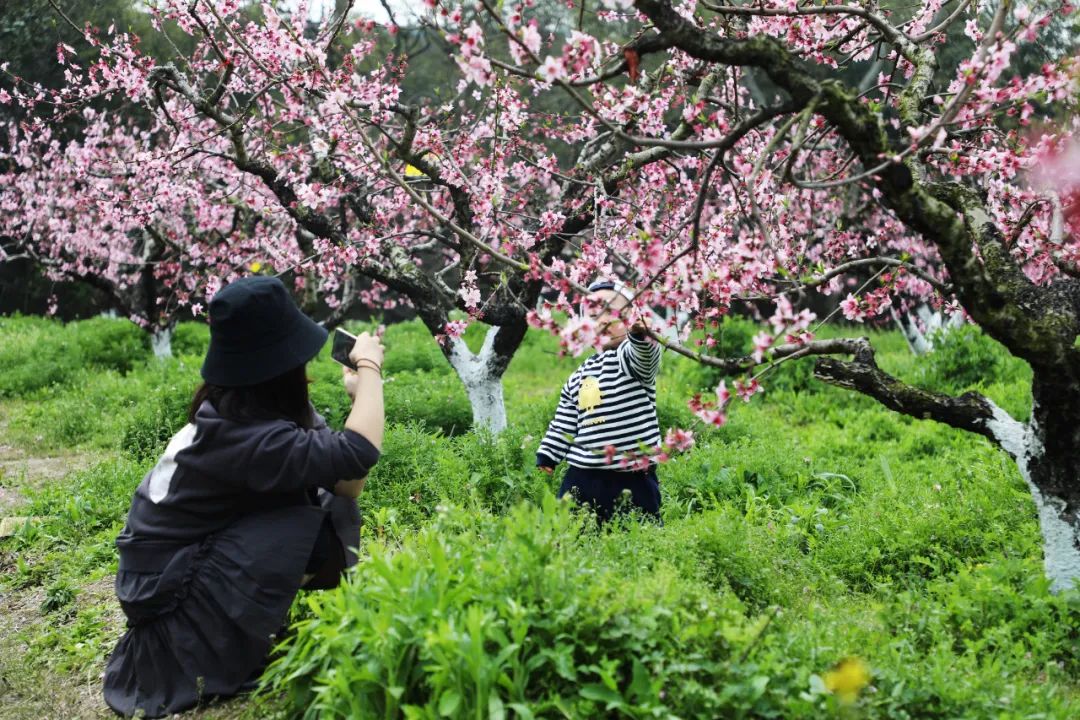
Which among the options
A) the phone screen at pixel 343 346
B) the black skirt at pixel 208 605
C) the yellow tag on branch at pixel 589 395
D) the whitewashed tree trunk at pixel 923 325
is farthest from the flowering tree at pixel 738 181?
the whitewashed tree trunk at pixel 923 325

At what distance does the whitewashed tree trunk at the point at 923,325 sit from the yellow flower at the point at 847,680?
6.01 m

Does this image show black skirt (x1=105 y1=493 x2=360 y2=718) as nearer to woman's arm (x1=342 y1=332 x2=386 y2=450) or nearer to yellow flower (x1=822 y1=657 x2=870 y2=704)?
woman's arm (x1=342 y1=332 x2=386 y2=450)

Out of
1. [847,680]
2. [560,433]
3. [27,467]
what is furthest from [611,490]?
[27,467]

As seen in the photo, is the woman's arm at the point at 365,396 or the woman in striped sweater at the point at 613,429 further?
the woman in striped sweater at the point at 613,429

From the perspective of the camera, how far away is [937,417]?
3.53m

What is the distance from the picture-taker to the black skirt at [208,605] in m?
3.00

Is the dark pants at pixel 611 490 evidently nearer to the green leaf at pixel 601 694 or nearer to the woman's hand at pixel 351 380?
the woman's hand at pixel 351 380

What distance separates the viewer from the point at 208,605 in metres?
3.02

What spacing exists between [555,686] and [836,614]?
134cm

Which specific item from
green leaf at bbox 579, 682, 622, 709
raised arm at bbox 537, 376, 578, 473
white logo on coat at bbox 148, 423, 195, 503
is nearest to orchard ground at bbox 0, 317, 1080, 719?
green leaf at bbox 579, 682, 622, 709

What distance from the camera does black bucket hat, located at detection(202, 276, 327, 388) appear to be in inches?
116

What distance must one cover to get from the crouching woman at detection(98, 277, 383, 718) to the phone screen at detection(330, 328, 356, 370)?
1.14 feet

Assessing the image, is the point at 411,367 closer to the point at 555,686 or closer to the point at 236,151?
the point at 236,151

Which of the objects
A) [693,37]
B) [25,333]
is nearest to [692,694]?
[693,37]
